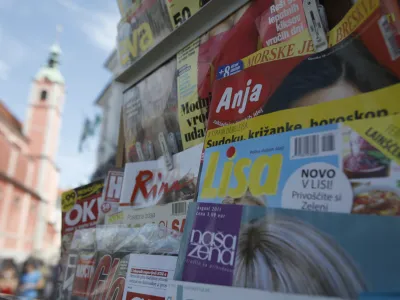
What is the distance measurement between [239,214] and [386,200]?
0.14 meters

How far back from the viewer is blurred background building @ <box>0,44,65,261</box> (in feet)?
51.8

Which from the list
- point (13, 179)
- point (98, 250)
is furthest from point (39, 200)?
point (98, 250)

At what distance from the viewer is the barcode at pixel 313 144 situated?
351 mm

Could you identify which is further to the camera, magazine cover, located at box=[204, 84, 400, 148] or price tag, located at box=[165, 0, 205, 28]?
price tag, located at box=[165, 0, 205, 28]

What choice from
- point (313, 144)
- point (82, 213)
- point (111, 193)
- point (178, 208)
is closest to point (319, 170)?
point (313, 144)

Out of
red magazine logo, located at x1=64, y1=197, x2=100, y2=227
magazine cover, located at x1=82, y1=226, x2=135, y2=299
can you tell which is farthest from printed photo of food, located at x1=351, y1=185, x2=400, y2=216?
red magazine logo, located at x1=64, y1=197, x2=100, y2=227

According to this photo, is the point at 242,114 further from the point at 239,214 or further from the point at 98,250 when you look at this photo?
the point at 98,250

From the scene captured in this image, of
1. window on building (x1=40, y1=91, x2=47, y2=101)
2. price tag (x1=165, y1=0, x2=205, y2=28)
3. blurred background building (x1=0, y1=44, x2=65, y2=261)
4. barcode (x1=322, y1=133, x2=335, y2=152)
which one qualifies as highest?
window on building (x1=40, y1=91, x2=47, y2=101)

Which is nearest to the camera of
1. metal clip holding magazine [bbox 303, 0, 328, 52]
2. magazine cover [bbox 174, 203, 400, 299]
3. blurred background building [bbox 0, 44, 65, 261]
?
magazine cover [bbox 174, 203, 400, 299]

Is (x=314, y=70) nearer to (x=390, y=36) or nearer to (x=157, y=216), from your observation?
(x=390, y=36)

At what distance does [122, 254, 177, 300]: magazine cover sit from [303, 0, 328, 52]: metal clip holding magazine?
31 cm

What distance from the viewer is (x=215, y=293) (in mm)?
360

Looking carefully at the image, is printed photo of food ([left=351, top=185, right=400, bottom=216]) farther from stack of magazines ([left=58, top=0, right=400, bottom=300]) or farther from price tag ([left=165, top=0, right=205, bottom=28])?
price tag ([left=165, top=0, right=205, bottom=28])

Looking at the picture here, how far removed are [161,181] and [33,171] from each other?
2124 centimetres
